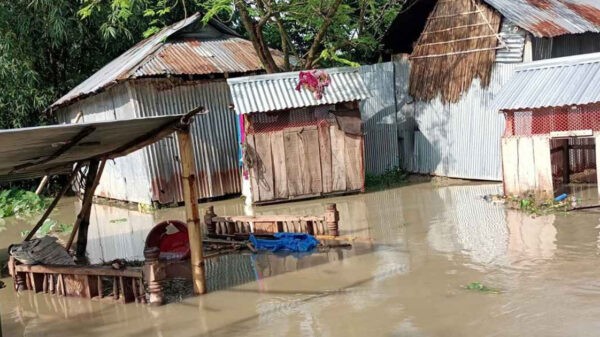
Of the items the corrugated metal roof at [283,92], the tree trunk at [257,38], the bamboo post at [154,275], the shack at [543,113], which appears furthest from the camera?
the tree trunk at [257,38]

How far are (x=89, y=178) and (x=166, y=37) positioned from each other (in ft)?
25.0

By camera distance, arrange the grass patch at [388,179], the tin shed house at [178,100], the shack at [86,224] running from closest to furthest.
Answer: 1. the shack at [86,224]
2. the tin shed house at [178,100]
3. the grass patch at [388,179]

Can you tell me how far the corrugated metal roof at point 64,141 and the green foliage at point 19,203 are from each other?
888cm

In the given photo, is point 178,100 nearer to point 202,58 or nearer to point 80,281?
point 202,58

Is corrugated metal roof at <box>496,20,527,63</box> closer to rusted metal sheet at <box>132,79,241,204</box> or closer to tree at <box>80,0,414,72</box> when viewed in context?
tree at <box>80,0,414,72</box>

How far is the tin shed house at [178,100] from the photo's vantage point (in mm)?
16500

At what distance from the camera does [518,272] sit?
859 centimetres

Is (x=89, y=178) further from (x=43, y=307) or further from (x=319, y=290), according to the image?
(x=319, y=290)

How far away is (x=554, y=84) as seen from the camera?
12.8 metres

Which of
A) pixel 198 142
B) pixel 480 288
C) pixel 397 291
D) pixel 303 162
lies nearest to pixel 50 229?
pixel 198 142

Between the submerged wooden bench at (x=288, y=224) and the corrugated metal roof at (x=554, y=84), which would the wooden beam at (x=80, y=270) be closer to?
the submerged wooden bench at (x=288, y=224)

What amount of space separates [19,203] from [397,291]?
14.7 meters

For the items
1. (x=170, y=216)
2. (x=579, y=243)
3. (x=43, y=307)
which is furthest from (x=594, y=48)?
(x=43, y=307)

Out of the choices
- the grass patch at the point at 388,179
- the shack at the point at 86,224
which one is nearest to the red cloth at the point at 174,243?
the shack at the point at 86,224
